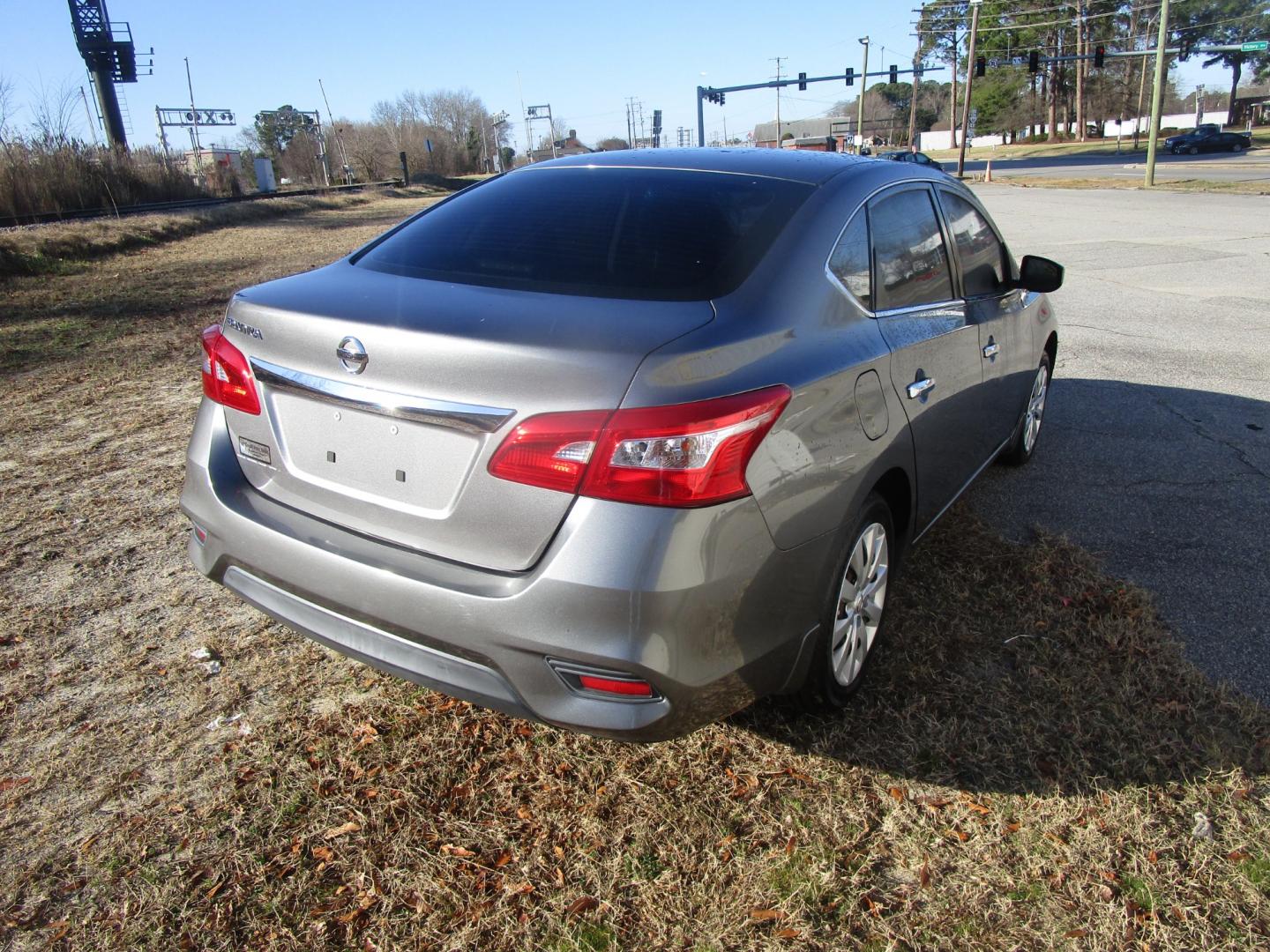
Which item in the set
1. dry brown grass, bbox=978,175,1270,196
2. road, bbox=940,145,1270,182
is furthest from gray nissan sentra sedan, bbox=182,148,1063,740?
road, bbox=940,145,1270,182

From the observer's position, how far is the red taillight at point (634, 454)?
199 centimetres

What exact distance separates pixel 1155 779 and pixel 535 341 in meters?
2.11

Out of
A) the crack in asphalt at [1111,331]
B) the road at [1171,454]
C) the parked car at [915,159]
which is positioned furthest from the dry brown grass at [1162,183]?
the crack in asphalt at [1111,331]

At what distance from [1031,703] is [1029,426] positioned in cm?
245

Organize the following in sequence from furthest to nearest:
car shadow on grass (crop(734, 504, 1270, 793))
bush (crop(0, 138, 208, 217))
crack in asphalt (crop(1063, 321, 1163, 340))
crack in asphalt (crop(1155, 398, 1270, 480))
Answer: bush (crop(0, 138, 208, 217)) → crack in asphalt (crop(1063, 321, 1163, 340)) → crack in asphalt (crop(1155, 398, 1270, 480)) → car shadow on grass (crop(734, 504, 1270, 793))

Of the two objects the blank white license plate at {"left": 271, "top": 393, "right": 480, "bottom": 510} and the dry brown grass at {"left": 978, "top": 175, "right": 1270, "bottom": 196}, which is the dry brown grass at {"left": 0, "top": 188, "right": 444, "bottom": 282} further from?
the dry brown grass at {"left": 978, "top": 175, "right": 1270, "bottom": 196}

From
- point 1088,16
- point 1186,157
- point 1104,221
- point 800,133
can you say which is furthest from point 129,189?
point 800,133

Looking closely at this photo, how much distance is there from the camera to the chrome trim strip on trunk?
2068mm

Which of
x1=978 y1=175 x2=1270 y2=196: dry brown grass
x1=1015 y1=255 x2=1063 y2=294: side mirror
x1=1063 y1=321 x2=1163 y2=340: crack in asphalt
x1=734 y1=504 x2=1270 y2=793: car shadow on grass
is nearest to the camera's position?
x1=734 y1=504 x2=1270 y2=793: car shadow on grass

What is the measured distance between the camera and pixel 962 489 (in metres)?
3.83

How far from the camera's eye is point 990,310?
12.8 feet

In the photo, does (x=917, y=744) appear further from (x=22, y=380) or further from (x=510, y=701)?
(x=22, y=380)

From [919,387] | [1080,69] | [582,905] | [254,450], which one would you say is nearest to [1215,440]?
[919,387]

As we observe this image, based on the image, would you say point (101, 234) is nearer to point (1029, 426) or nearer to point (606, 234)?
point (1029, 426)
